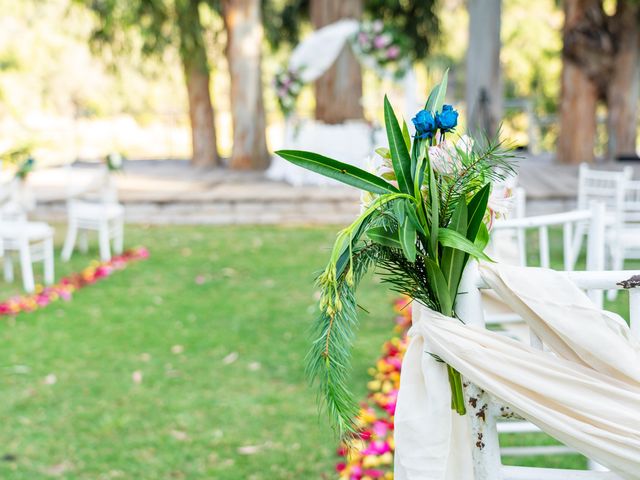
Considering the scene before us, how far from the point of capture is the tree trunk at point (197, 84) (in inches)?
452

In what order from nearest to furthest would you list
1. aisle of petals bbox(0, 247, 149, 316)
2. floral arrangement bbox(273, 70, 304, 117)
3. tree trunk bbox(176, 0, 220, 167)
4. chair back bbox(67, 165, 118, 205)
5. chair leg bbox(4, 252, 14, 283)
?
aisle of petals bbox(0, 247, 149, 316)
chair leg bbox(4, 252, 14, 283)
chair back bbox(67, 165, 118, 205)
floral arrangement bbox(273, 70, 304, 117)
tree trunk bbox(176, 0, 220, 167)

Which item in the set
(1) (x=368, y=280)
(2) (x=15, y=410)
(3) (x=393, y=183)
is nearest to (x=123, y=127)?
(1) (x=368, y=280)

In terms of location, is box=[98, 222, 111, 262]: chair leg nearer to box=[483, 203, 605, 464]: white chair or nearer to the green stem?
box=[483, 203, 605, 464]: white chair

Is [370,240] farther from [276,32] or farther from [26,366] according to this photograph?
[276,32]

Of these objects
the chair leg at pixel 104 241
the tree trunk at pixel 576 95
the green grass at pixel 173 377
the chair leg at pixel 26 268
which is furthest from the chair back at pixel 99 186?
the tree trunk at pixel 576 95

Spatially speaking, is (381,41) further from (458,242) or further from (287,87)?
(458,242)

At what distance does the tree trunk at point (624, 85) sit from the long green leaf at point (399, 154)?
35.5 feet

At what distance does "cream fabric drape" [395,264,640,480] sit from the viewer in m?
1.14

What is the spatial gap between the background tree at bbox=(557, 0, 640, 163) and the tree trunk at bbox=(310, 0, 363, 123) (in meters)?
3.33

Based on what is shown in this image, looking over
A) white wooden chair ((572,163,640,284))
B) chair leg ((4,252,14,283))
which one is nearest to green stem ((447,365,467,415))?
white wooden chair ((572,163,640,284))

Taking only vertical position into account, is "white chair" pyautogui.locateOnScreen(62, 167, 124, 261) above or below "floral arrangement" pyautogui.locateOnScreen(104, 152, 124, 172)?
below

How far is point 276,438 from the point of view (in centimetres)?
302

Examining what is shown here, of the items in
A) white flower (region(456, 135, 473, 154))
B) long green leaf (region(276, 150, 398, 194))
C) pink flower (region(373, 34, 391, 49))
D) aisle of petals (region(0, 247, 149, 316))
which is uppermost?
pink flower (region(373, 34, 391, 49))

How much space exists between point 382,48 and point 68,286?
6.08 metres
